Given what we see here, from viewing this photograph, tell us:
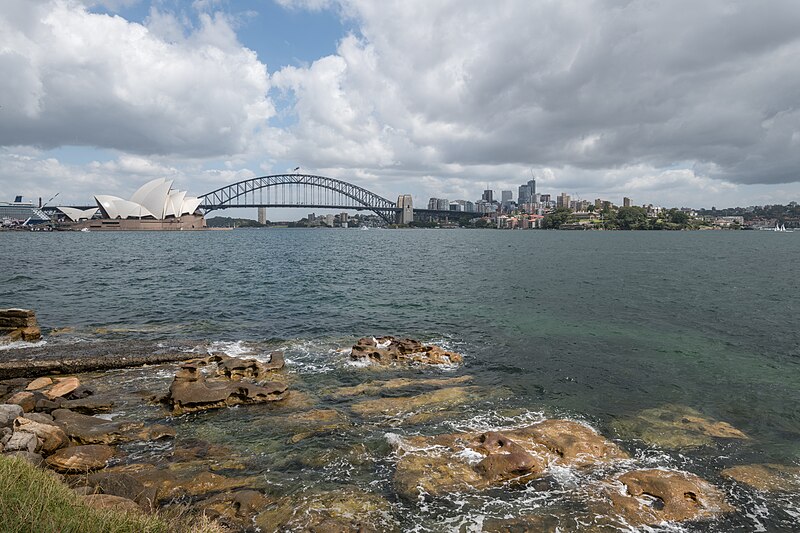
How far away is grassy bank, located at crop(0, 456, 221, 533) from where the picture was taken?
13.9 feet

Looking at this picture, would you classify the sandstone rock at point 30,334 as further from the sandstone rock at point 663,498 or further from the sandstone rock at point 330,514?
the sandstone rock at point 663,498

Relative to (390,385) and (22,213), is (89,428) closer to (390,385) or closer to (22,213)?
(390,385)

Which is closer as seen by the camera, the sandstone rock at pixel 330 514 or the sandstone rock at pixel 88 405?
the sandstone rock at pixel 330 514

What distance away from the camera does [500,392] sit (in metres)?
A: 12.1

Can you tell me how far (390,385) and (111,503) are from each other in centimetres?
763

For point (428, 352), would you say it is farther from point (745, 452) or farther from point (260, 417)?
point (745, 452)

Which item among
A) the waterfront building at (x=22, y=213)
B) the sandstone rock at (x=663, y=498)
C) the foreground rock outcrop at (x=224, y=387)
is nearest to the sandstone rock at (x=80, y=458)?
the foreground rock outcrop at (x=224, y=387)

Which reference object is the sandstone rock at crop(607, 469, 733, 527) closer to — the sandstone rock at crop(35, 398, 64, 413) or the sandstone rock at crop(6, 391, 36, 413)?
the sandstone rock at crop(35, 398, 64, 413)

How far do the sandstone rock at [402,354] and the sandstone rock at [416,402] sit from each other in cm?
274

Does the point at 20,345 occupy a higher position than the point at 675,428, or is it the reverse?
the point at 20,345

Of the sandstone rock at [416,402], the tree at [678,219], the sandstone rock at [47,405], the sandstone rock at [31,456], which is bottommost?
the sandstone rock at [416,402]

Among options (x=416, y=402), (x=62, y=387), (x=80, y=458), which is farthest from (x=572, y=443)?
(x=62, y=387)

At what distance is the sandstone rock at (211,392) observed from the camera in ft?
34.5

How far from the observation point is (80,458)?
7.77 metres
